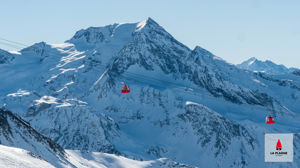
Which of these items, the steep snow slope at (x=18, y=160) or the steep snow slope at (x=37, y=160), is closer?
the steep snow slope at (x=18, y=160)

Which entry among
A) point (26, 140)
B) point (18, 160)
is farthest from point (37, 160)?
point (26, 140)

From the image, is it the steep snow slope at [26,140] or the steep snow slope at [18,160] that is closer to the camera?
the steep snow slope at [18,160]

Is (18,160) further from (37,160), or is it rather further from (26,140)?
(26,140)

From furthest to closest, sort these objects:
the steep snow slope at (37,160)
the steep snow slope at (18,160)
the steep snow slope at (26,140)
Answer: the steep snow slope at (26,140), the steep snow slope at (37,160), the steep snow slope at (18,160)

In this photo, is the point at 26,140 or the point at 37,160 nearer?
the point at 37,160

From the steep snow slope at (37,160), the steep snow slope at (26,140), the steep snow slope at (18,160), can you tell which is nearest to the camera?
the steep snow slope at (18,160)

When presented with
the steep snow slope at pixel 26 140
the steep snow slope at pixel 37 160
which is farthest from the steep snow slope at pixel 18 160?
the steep snow slope at pixel 26 140

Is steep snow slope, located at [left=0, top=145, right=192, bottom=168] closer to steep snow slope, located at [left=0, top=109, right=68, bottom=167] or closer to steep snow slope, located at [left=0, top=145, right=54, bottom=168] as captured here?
steep snow slope, located at [left=0, top=145, right=54, bottom=168]

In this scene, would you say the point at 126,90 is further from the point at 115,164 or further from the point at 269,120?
the point at 115,164

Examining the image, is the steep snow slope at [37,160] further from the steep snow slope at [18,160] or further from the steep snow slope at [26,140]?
the steep snow slope at [26,140]

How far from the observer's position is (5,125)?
139625mm

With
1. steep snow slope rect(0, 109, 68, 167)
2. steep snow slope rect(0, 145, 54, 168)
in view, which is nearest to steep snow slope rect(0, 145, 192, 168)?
steep snow slope rect(0, 145, 54, 168)

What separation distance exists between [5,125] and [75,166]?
2195 centimetres

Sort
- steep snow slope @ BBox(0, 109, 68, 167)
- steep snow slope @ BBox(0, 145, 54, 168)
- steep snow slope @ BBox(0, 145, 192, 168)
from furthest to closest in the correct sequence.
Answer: steep snow slope @ BBox(0, 109, 68, 167), steep snow slope @ BBox(0, 145, 192, 168), steep snow slope @ BBox(0, 145, 54, 168)
